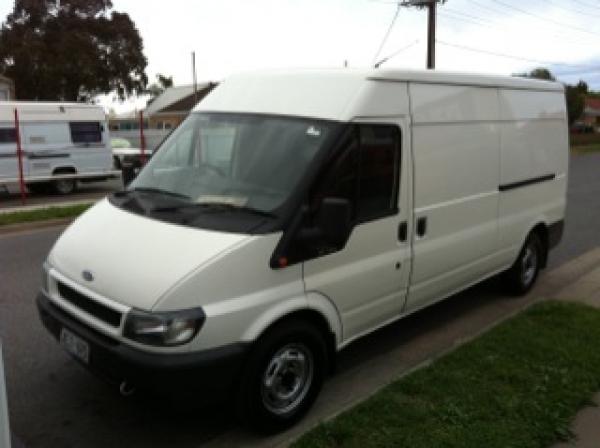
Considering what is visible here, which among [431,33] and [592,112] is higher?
[431,33]

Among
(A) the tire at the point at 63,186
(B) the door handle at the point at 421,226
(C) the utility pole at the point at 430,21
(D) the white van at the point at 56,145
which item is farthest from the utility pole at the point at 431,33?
(B) the door handle at the point at 421,226

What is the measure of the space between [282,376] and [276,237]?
0.88 meters

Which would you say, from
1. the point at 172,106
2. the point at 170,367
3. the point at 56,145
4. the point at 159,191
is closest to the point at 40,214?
the point at 56,145

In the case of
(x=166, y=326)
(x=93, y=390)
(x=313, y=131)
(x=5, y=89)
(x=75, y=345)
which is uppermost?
(x=5, y=89)

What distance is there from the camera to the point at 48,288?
404 cm

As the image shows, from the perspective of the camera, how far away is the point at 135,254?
3.53m

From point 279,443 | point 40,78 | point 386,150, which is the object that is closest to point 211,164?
point 386,150

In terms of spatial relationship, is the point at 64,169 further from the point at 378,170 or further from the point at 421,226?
the point at 378,170

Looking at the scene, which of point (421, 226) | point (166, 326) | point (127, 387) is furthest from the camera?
point (421, 226)

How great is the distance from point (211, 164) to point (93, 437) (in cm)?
186

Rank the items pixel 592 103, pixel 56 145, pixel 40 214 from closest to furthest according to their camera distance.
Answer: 1. pixel 40 214
2. pixel 56 145
3. pixel 592 103

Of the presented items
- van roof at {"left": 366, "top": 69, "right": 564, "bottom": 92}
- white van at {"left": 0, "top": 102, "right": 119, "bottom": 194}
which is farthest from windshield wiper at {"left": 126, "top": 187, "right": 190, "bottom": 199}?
white van at {"left": 0, "top": 102, "right": 119, "bottom": 194}

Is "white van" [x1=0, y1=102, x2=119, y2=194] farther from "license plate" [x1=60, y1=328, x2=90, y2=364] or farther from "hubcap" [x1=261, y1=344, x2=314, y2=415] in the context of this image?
"hubcap" [x1=261, y1=344, x2=314, y2=415]

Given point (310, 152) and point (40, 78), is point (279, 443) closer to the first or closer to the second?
point (310, 152)
